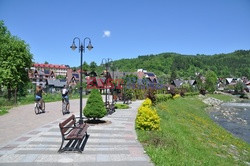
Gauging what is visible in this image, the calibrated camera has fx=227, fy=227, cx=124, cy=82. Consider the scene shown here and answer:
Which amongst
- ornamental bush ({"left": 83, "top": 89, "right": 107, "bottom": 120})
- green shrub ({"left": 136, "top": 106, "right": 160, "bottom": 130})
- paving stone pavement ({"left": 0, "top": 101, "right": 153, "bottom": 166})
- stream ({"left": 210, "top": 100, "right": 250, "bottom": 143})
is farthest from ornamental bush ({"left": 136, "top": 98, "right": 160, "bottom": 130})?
stream ({"left": 210, "top": 100, "right": 250, "bottom": 143})

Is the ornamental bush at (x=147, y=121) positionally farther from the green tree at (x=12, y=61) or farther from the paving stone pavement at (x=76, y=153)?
the green tree at (x=12, y=61)

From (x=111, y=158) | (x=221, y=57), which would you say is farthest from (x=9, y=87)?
(x=221, y=57)

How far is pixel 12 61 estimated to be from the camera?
2877cm

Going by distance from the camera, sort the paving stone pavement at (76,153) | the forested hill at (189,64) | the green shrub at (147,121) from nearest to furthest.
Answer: the paving stone pavement at (76,153), the green shrub at (147,121), the forested hill at (189,64)

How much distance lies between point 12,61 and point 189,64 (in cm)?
13990

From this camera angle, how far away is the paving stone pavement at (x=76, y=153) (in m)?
6.89

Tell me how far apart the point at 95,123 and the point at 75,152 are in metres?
5.43

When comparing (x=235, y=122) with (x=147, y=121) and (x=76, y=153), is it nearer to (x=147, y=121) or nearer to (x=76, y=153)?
(x=147, y=121)

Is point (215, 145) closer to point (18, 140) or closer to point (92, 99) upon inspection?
point (92, 99)

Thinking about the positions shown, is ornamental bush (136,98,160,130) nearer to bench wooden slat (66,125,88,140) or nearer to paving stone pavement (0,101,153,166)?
paving stone pavement (0,101,153,166)

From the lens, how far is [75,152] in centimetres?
774

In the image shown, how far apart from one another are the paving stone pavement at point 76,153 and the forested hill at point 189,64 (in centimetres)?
13146

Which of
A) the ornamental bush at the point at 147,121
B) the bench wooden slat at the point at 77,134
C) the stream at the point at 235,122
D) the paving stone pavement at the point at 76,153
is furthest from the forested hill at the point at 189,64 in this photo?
the bench wooden slat at the point at 77,134

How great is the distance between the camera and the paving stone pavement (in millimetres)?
6886
